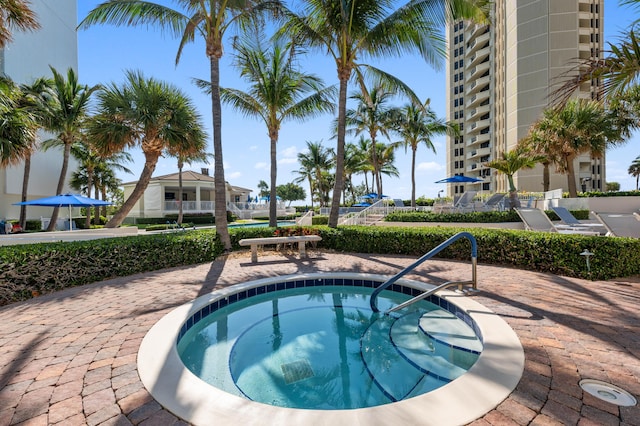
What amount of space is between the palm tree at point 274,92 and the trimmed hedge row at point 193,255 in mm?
6691

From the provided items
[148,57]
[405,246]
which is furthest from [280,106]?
[405,246]

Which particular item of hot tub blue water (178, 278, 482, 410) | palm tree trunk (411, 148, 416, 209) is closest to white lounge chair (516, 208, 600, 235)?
hot tub blue water (178, 278, 482, 410)

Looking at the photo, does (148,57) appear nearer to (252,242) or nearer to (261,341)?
(252,242)

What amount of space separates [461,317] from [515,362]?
169 centimetres

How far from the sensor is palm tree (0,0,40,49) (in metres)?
6.90

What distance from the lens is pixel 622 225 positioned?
8508 millimetres

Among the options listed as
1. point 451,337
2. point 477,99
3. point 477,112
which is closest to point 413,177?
point 451,337

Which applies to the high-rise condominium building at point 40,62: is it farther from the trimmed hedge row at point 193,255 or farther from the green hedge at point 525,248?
the green hedge at point 525,248

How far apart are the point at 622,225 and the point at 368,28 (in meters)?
10.4

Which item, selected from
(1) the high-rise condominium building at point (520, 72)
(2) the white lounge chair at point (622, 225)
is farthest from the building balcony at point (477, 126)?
(2) the white lounge chair at point (622, 225)

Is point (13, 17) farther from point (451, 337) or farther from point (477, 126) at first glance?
point (477, 126)

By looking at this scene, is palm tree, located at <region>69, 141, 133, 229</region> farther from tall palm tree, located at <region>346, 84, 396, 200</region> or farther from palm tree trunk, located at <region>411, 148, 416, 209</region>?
palm tree trunk, located at <region>411, 148, 416, 209</region>

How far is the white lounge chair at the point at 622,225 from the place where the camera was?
8.27 metres

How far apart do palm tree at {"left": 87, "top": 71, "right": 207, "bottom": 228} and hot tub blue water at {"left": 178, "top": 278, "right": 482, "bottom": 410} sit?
10.6 m
